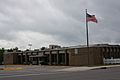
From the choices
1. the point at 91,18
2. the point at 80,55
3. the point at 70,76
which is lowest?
the point at 70,76

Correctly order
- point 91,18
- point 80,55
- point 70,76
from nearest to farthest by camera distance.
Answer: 1. point 70,76
2. point 91,18
3. point 80,55

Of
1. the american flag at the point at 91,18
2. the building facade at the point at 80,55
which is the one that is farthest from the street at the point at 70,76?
the building facade at the point at 80,55

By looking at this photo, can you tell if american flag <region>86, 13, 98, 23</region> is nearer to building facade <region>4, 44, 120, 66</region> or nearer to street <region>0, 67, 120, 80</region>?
building facade <region>4, 44, 120, 66</region>

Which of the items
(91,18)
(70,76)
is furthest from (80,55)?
(70,76)

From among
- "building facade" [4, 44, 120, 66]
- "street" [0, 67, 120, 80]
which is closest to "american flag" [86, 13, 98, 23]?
"building facade" [4, 44, 120, 66]

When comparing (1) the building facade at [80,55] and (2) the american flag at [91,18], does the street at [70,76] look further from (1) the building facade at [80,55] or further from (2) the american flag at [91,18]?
(1) the building facade at [80,55]

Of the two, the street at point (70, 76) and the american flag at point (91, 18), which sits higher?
the american flag at point (91, 18)

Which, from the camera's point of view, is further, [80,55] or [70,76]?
[80,55]

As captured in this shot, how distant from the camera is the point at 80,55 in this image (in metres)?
70.6

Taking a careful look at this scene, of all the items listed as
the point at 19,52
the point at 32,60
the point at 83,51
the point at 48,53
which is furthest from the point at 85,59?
the point at 19,52

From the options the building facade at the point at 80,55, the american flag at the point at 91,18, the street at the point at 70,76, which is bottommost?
the street at the point at 70,76

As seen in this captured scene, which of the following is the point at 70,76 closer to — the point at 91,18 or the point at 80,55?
the point at 91,18

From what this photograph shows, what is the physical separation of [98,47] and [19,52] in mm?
41763

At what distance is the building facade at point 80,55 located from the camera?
67312mm
